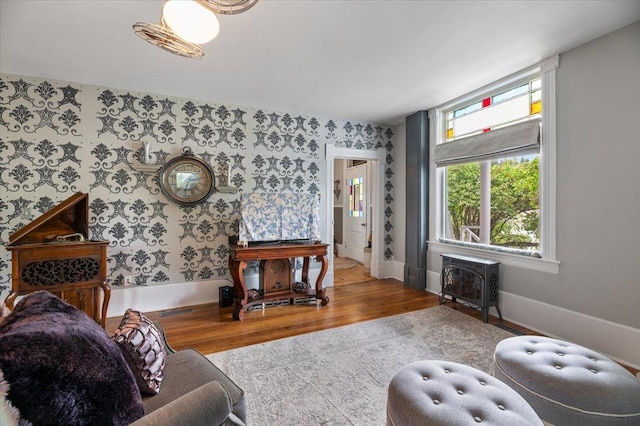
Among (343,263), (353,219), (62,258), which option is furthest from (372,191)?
(62,258)

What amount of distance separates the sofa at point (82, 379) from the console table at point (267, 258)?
6.09 ft

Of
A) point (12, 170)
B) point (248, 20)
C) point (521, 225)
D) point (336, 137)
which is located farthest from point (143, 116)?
point (521, 225)

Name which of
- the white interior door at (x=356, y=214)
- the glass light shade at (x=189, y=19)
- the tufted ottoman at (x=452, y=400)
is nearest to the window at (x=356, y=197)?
the white interior door at (x=356, y=214)

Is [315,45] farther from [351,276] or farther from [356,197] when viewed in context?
[356,197]

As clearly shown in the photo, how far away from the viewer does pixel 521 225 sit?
3082mm

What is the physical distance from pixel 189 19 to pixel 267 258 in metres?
2.36

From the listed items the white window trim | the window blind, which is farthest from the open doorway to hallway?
the white window trim

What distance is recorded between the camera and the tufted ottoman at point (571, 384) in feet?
4.13

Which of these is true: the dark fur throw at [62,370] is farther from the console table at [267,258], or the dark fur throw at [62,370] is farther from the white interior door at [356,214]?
the white interior door at [356,214]

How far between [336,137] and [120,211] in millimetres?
2979

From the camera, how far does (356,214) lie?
6.30m

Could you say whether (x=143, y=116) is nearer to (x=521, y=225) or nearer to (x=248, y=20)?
(x=248, y=20)

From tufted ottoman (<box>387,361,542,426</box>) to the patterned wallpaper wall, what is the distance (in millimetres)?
2926

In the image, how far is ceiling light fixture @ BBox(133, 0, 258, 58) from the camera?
131 centimetres
